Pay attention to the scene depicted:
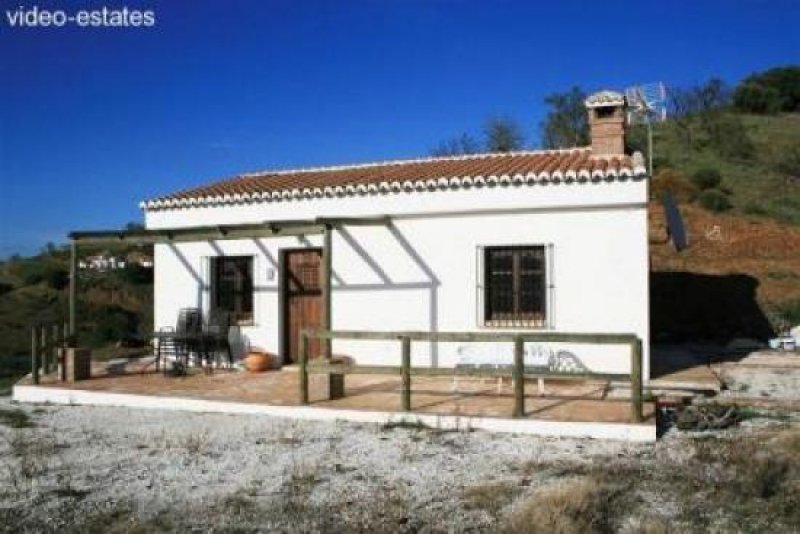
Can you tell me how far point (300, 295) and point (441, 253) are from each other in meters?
2.88

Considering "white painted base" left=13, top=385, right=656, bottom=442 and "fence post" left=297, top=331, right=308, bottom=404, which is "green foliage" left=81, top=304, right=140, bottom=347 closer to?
"white painted base" left=13, top=385, right=656, bottom=442

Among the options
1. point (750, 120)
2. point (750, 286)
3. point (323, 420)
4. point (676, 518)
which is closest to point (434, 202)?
point (323, 420)

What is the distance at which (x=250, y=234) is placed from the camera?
1257 centimetres

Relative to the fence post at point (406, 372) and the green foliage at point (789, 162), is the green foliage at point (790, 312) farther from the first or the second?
the green foliage at point (789, 162)

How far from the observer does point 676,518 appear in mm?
5746

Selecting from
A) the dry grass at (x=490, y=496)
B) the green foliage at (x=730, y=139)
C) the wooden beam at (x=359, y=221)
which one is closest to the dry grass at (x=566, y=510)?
the dry grass at (x=490, y=496)

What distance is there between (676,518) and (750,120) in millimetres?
51727

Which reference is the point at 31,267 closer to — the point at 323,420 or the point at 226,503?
the point at 323,420

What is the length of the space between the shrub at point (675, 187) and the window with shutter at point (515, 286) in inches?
773

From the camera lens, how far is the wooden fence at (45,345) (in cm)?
1266

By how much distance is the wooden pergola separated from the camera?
424 inches

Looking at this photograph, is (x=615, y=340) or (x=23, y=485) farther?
(x=615, y=340)

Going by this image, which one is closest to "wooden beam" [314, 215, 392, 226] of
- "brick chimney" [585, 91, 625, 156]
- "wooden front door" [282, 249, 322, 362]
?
"wooden front door" [282, 249, 322, 362]

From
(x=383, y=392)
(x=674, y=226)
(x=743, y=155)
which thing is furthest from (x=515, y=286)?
(x=743, y=155)
